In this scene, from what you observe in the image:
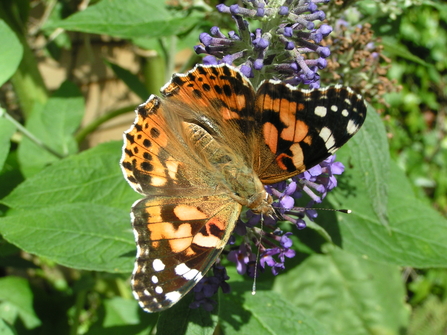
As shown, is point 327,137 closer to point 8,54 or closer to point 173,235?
point 173,235

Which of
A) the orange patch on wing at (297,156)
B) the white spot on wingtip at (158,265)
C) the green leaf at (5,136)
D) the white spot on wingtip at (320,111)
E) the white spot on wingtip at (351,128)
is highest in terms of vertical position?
the white spot on wingtip at (320,111)

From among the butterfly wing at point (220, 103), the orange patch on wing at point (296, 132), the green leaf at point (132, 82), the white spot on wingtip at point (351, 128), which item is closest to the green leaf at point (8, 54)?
the green leaf at point (132, 82)

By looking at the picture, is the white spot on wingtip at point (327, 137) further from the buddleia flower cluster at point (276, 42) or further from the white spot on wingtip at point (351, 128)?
the buddleia flower cluster at point (276, 42)

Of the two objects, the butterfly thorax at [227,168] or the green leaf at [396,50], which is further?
the green leaf at [396,50]

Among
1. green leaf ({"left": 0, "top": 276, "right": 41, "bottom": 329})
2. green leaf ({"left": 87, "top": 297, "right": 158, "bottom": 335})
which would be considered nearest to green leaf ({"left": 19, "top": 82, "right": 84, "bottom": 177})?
green leaf ({"left": 0, "top": 276, "right": 41, "bottom": 329})

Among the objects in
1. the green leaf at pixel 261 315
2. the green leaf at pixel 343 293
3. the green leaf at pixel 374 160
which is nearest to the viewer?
the green leaf at pixel 374 160

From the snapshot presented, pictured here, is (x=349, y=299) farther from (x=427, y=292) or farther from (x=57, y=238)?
(x=57, y=238)

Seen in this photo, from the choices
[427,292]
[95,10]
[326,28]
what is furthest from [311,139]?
[427,292]

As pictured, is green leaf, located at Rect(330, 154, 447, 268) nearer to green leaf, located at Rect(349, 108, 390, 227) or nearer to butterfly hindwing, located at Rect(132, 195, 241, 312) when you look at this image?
green leaf, located at Rect(349, 108, 390, 227)
